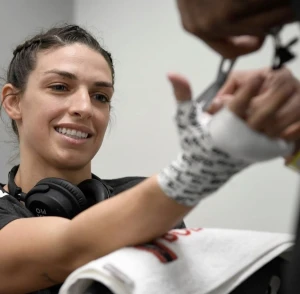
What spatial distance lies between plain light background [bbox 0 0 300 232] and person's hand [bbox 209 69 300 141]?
0.69 meters

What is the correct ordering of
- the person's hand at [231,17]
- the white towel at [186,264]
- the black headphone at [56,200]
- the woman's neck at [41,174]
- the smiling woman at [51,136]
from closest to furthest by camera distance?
the person's hand at [231,17] < the white towel at [186,264] < the smiling woman at [51,136] < the black headphone at [56,200] < the woman's neck at [41,174]

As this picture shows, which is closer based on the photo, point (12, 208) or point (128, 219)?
point (128, 219)

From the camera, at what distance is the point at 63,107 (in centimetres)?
110

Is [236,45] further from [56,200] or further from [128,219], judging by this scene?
[56,200]

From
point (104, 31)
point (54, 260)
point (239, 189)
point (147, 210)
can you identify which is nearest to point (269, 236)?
point (147, 210)

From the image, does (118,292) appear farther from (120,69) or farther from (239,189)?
(120,69)

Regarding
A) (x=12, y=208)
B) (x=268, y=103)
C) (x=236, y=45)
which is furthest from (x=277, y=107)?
(x=12, y=208)

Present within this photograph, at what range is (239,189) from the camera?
1209 millimetres

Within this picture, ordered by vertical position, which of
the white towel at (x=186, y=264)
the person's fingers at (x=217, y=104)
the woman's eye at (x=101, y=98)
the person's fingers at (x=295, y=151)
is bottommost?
the white towel at (x=186, y=264)

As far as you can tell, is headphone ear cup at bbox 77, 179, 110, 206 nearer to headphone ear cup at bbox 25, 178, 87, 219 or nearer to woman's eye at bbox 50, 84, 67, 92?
headphone ear cup at bbox 25, 178, 87, 219

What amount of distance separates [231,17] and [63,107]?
28.9 inches

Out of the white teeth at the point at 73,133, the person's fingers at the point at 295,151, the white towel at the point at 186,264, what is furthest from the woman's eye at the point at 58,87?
the person's fingers at the point at 295,151

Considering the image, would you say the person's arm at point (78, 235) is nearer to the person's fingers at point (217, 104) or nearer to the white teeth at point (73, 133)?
the person's fingers at point (217, 104)

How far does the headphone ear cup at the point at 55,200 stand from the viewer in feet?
2.96
